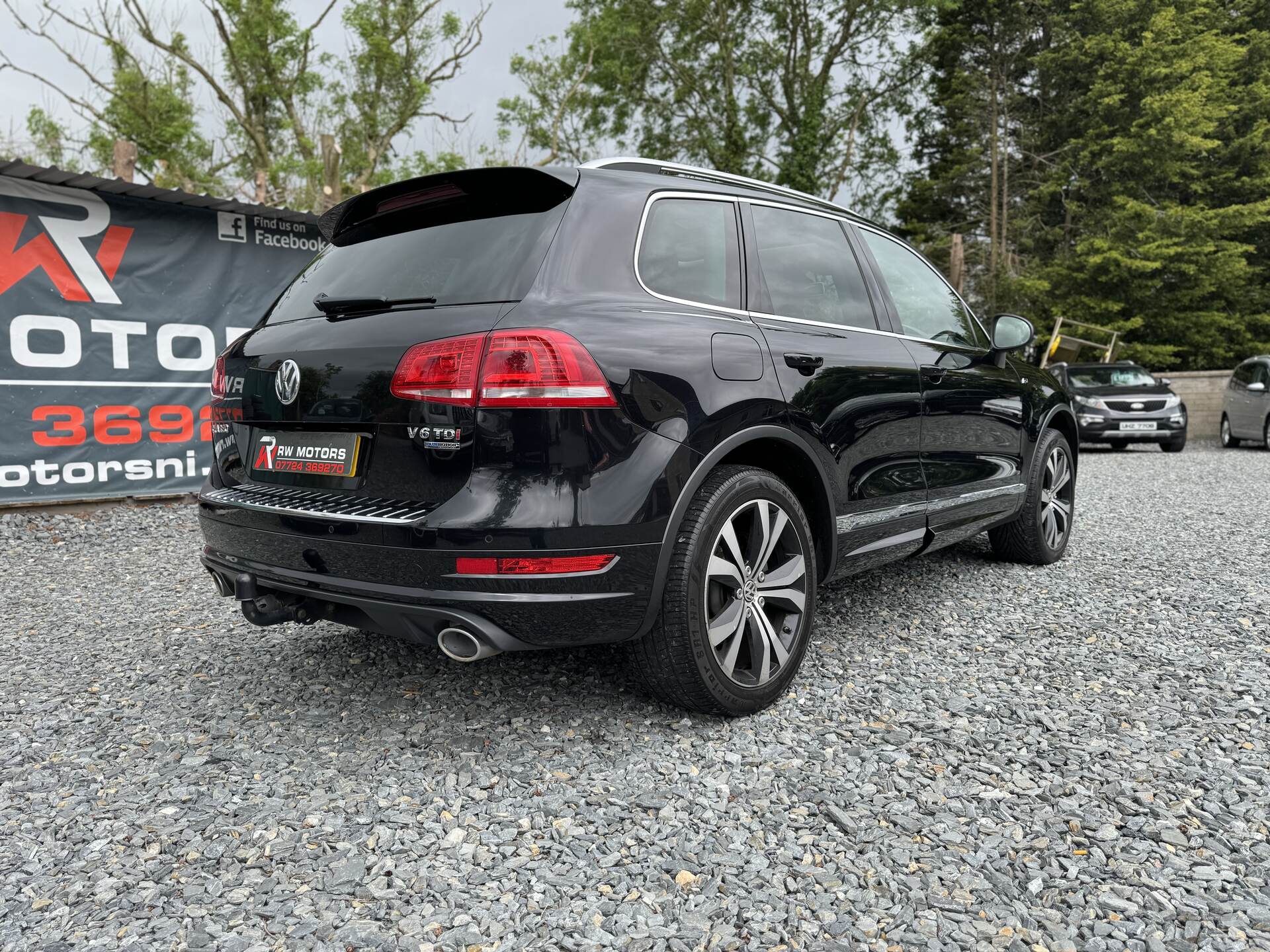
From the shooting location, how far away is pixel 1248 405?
1551cm

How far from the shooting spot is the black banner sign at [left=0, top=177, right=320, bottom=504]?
271 inches

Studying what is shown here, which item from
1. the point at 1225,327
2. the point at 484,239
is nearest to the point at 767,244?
the point at 484,239

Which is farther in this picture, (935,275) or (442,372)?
(935,275)

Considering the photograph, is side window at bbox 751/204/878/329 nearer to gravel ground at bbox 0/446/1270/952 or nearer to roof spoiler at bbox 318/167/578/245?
roof spoiler at bbox 318/167/578/245

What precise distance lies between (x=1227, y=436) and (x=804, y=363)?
1710cm

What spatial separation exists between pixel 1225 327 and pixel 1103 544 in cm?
2345

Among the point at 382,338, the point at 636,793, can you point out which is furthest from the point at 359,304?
the point at 636,793

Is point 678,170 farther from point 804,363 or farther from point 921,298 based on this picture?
point 921,298

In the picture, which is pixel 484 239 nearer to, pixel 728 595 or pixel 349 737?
pixel 728 595

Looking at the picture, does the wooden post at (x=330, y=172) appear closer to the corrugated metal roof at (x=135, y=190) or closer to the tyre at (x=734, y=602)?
the corrugated metal roof at (x=135, y=190)

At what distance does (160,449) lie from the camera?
7.68m

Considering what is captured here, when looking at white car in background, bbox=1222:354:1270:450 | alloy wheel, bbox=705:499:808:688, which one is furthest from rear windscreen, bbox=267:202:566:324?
white car in background, bbox=1222:354:1270:450

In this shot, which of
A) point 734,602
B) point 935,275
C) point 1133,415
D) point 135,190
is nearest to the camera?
point 734,602

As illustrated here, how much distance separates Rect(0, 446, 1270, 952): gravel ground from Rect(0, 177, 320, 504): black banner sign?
3424 millimetres
